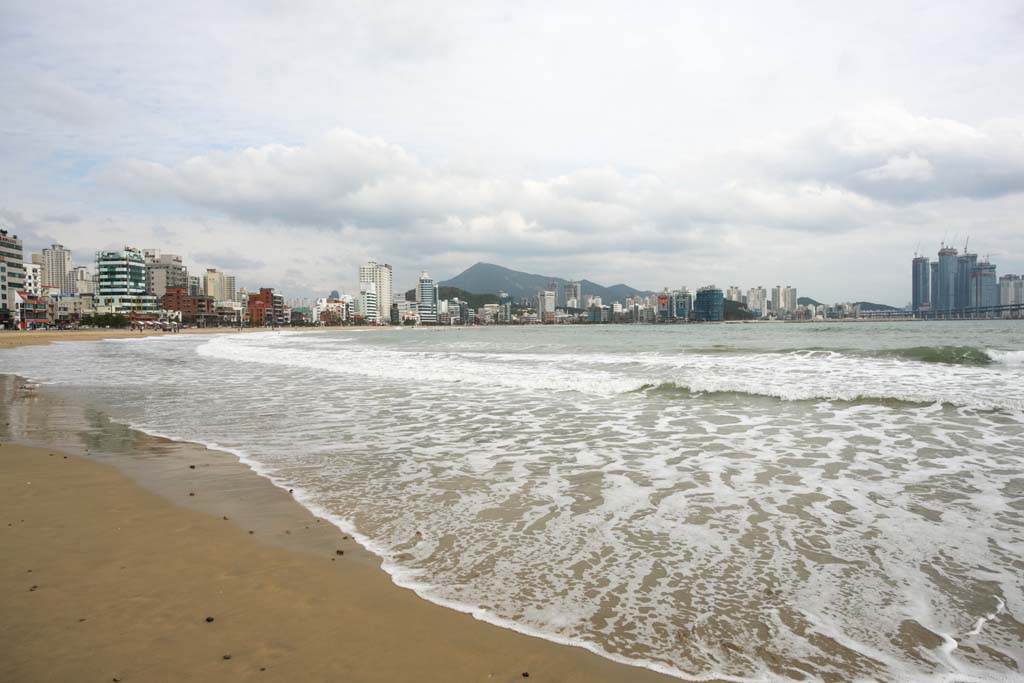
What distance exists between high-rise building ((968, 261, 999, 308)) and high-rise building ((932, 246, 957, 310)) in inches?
216

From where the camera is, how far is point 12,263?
110625mm

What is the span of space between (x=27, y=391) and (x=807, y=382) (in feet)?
75.4

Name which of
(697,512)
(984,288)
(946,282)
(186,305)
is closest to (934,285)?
(946,282)

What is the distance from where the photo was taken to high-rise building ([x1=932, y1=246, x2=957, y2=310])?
544 feet

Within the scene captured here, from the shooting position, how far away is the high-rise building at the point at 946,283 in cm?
16575

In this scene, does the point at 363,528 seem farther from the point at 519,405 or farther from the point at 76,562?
the point at 519,405

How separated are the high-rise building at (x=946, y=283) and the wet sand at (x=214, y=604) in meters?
209

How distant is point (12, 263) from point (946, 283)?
247 m

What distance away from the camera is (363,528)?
5.10 m

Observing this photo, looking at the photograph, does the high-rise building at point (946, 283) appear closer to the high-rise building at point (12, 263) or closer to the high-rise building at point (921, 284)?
the high-rise building at point (921, 284)

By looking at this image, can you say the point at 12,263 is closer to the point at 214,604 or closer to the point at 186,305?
the point at 186,305

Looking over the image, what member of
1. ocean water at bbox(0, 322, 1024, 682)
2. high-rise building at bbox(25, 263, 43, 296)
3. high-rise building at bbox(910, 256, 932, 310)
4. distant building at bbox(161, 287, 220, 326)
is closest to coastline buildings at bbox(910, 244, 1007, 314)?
high-rise building at bbox(910, 256, 932, 310)

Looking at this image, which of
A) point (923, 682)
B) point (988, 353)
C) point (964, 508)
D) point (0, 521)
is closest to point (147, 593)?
point (0, 521)

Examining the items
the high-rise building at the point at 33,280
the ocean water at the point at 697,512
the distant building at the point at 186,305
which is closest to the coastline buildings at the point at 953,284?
the ocean water at the point at 697,512
